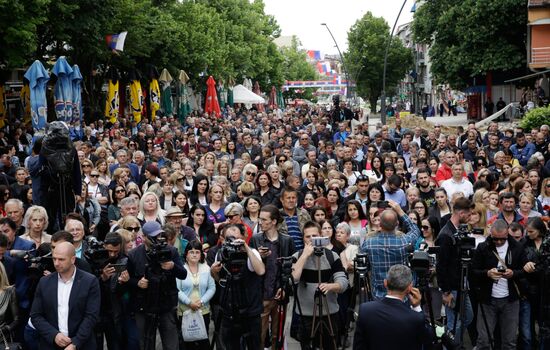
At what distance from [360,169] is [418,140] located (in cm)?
431

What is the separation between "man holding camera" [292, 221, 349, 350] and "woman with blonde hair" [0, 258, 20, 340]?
2.51 meters

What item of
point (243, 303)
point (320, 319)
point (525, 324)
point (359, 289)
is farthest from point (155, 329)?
point (525, 324)

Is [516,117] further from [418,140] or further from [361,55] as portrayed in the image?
[361,55]

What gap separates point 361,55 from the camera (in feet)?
279

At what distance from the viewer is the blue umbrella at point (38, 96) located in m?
17.3

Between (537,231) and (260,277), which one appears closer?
(260,277)

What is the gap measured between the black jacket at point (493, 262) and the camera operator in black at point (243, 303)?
228 cm

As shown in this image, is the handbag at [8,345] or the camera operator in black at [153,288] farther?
the camera operator in black at [153,288]

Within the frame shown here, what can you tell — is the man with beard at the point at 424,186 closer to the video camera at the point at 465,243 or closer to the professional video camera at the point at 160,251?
the video camera at the point at 465,243

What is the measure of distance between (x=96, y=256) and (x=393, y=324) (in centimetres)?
286

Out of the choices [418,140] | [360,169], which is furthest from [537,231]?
[418,140]

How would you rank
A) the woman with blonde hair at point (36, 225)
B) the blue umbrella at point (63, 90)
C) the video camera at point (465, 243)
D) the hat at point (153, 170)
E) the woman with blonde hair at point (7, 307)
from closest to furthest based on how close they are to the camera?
the woman with blonde hair at point (7, 307) < the video camera at point (465, 243) < the woman with blonde hair at point (36, 225) < the hat at point (153, 170) < the blue umbrella at point (63, 90)

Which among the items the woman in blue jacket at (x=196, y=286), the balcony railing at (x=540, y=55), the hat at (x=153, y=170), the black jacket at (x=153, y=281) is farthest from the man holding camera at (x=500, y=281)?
the balcony railing at (x=540, y=55)

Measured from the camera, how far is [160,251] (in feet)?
24.2
